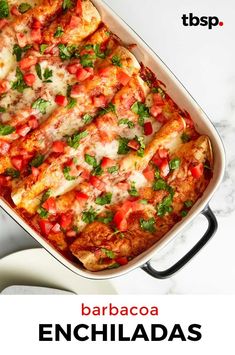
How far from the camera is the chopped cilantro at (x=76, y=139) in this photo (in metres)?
2.38

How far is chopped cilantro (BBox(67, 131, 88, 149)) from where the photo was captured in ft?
7.80

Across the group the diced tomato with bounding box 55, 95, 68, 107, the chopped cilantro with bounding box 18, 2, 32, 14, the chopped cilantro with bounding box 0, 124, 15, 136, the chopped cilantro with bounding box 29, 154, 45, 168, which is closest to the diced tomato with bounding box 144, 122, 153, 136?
the diced tomato with bounding box 55, 95, 68, 107

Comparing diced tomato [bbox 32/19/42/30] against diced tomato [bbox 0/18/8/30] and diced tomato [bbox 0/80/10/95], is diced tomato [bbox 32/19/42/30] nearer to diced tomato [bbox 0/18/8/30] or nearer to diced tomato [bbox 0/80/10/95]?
diced tomato [bbox 0/18/8/30]

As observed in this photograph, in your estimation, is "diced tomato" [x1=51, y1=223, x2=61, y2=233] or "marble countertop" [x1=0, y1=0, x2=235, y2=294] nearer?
"diced tomato" [x1=51, y1=223, x2=61, y2=233]

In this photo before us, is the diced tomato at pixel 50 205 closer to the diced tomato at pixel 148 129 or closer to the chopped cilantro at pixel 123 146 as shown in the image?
the chopped cilantro at pixel 123 146

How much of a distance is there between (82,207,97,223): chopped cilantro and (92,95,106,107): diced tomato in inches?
18.8

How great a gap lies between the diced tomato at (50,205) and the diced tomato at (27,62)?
24.0 inches

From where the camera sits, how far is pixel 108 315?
2.85m

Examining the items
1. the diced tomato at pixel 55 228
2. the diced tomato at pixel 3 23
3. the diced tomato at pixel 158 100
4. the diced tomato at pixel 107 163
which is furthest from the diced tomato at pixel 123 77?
the diced tomato at pixel 55 228

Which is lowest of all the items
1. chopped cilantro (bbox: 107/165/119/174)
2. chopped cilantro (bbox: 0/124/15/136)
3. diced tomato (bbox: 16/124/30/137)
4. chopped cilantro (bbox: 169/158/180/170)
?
chopped cilantro (bbox: 169/158/180/170)

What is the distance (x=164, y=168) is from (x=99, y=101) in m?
0.43

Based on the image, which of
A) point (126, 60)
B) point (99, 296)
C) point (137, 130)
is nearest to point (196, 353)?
point (99, 296)

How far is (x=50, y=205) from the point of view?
94.8 inches

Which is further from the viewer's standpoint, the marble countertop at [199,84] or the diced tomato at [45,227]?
the marble countertop at [199,84]
